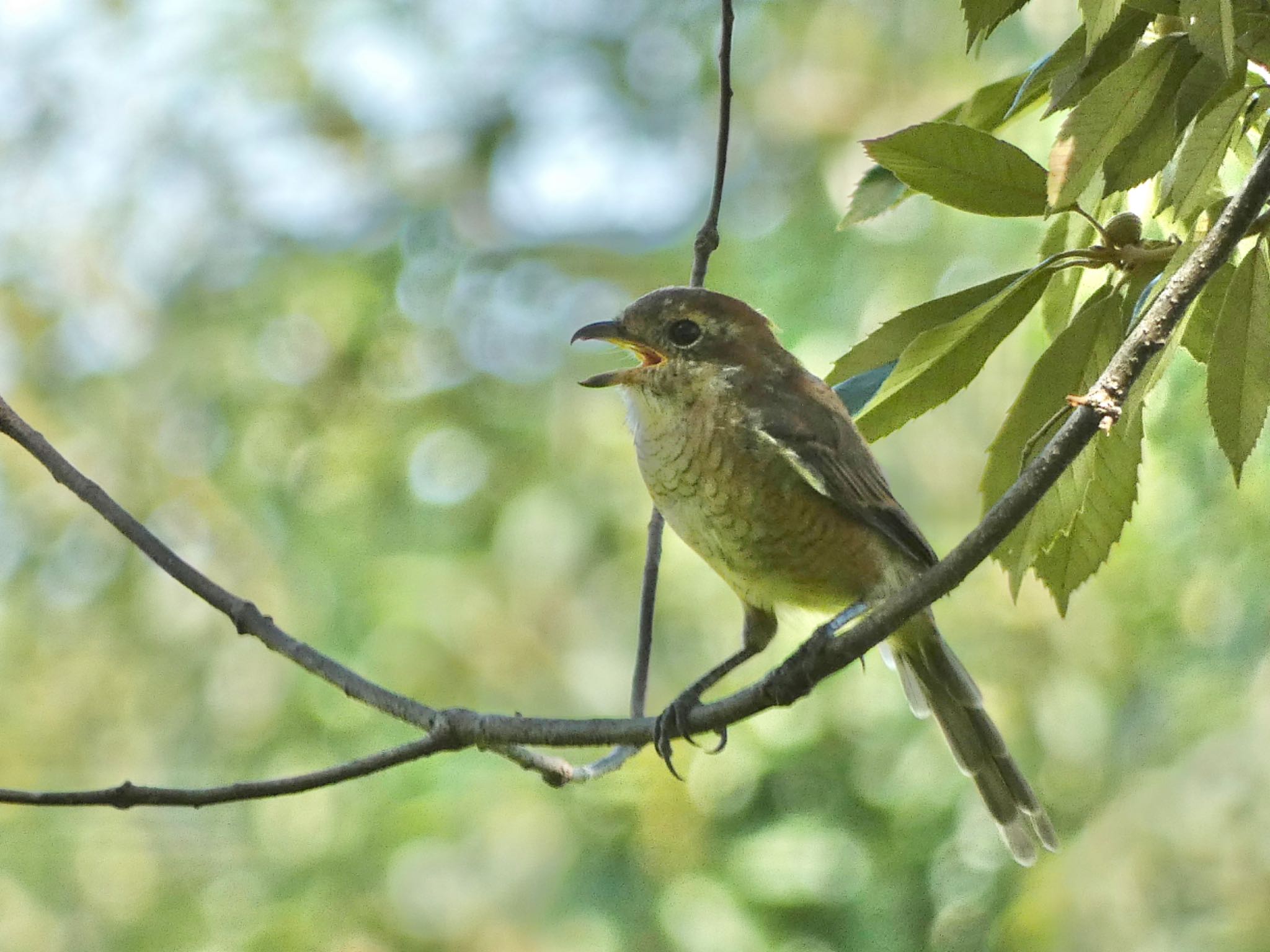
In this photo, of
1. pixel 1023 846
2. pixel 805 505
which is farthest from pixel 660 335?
pixel 1023 846

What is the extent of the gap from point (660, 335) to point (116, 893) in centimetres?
482

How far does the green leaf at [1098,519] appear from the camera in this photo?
6.26 feet

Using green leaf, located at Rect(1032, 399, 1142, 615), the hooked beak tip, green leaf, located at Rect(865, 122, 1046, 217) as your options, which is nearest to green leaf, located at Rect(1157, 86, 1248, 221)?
green leaf, located at Rect(865, 122, 1046, 217)

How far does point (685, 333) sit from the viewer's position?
310cm

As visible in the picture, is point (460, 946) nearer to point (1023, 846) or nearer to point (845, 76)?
point (1023, 846)

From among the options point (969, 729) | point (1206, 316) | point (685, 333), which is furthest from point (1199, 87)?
point (969, 729)

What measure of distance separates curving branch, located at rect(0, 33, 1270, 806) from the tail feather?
2.92 ft

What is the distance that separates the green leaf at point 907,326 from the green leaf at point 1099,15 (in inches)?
17.1

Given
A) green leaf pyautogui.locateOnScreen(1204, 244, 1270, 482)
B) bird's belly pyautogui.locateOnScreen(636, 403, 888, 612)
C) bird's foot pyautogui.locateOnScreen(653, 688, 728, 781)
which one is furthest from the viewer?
bird's belly pyautogui.locateOnScreen(636, 403, 888, 612)

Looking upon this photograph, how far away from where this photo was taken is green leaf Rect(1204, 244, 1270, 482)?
171 centimetres

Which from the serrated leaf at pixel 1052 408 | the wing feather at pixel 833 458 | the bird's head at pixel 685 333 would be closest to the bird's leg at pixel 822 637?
the wing feather at pixel 833 458

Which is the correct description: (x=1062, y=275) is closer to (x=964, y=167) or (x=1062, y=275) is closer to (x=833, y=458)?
(x=964, y=167)

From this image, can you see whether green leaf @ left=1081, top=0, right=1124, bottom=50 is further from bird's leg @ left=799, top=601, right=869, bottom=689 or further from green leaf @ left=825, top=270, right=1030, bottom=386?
bird's leg @ left=799, top=601, right=869, bottom=689

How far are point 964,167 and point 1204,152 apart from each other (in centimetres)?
32
